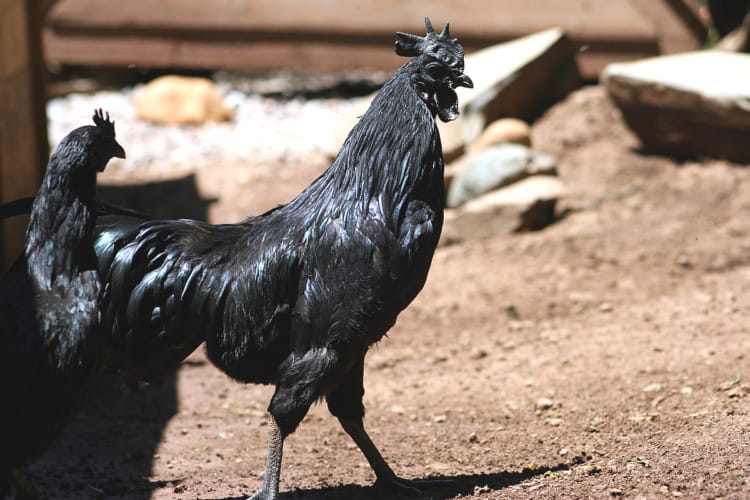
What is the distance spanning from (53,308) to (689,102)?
733cm

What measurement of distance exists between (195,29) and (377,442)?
31.5 ft

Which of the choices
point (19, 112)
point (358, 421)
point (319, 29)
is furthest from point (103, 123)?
point (319, 29)

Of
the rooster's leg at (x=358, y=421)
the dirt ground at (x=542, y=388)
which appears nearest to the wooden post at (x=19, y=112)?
the dirt ground at (x=542, y=388)

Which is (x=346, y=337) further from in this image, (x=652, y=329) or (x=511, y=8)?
(x=511, y=8)

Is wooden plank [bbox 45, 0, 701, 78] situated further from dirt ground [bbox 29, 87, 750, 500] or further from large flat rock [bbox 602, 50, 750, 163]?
dirt ground [bbox 29, 87, 750, 500]

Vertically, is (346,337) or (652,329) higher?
(346,337)

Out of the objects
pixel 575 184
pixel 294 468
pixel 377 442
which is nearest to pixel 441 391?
pixel 377 442

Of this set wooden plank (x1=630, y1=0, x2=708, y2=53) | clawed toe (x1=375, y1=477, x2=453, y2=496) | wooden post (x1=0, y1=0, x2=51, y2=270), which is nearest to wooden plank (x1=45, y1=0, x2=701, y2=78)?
wooden plank (x1=630, y1=0, x2=708, y2=53)

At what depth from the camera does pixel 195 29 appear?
46.0 ft

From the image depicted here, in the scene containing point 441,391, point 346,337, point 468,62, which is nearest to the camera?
point 346,337

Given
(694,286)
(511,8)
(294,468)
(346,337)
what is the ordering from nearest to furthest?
(346,337)
(294,468)
(694,286)
(511,8)

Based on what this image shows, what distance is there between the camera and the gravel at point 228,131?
12609 mm

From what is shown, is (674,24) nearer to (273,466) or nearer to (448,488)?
(448,488)

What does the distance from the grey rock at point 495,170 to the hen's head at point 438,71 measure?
5308mm
